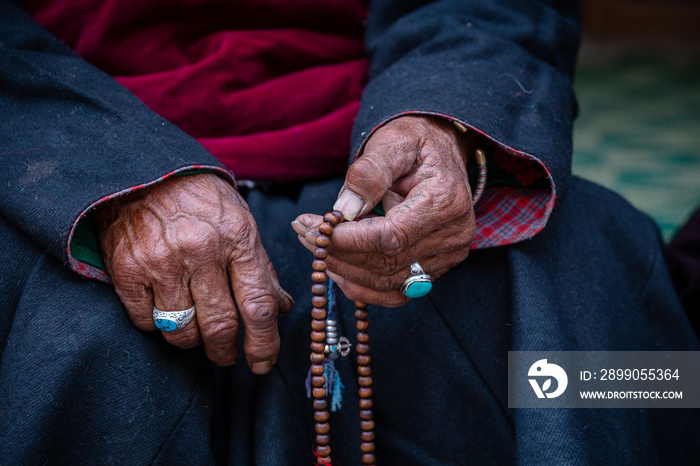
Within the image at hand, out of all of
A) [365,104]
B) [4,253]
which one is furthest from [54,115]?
[365,104]

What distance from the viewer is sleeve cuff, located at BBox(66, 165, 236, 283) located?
83cm

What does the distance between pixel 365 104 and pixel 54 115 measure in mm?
531

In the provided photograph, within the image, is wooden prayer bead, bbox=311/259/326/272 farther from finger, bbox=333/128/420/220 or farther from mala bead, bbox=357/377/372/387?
mala bead, bbox=357/377/372/387

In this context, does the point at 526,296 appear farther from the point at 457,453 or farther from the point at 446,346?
the point at 457,453

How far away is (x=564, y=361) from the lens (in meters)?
0.97

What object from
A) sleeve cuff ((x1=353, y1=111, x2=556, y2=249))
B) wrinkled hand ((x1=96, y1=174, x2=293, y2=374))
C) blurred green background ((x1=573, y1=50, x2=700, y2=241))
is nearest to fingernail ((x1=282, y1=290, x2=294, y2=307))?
wrinkled hand ((x1=96, y1=174, x2=293, y2=374))

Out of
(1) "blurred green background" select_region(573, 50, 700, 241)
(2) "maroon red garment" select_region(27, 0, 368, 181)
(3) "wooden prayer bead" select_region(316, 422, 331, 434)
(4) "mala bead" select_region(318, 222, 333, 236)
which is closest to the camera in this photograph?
(4) "mala bead" select_region(318, 222, 333, 236)

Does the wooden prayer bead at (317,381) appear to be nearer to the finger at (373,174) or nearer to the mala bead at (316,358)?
the mala bead at (316,358)

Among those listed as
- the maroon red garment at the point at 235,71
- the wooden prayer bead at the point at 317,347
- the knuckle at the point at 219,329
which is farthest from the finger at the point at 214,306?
the maroon red garment at the point at 235,71

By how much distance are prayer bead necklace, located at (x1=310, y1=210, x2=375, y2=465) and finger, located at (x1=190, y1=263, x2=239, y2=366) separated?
0.12 metres

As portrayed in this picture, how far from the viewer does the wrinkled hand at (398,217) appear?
790 millimetres

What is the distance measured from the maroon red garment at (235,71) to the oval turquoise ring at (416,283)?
0.45 metres

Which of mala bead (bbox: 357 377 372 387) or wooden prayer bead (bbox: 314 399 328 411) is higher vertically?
wooden prayer bead (bbox: 314 399 328 411)

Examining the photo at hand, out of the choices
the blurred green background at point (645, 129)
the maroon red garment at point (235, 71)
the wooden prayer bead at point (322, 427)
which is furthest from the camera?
the blurred green background at point (645, 129)
